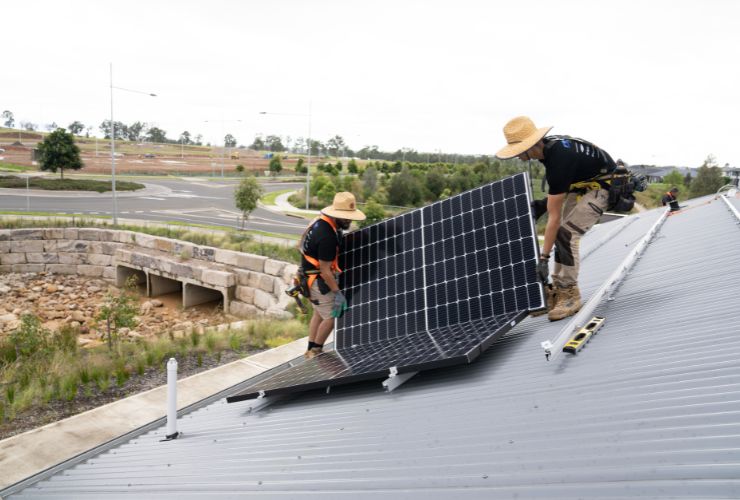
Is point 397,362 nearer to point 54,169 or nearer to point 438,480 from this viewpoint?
point 438,480

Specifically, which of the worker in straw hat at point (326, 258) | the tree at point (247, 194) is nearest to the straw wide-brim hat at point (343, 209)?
the worker in straw hat at point (326, 258)

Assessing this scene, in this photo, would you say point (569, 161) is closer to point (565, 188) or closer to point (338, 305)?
point (565, 188)

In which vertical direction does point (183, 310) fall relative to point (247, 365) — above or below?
below

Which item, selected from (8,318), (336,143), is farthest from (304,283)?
(336,143)

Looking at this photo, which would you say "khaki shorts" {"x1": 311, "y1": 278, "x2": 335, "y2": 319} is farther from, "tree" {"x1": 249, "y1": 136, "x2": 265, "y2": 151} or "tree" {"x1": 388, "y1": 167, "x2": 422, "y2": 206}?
"tree" {"x1": 249, "y1": 136, "x2": 265, "y2": 151}

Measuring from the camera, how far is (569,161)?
525cm

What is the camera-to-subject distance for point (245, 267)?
21891 millimetres

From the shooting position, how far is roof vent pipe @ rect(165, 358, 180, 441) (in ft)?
18.9

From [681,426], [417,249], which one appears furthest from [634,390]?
[417,249]

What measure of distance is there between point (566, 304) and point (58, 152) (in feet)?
166

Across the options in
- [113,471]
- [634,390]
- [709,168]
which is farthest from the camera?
[709,168]

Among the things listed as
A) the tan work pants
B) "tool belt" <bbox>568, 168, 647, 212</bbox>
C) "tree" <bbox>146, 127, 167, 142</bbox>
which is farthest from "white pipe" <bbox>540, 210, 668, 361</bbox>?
"tree" <bbox>146, 127, 167, 142</bbox>

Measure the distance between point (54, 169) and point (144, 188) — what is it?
7.85 m

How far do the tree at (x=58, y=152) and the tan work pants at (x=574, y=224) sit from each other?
50.2 m
